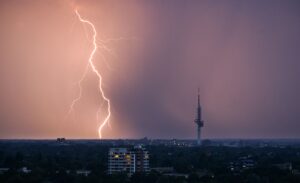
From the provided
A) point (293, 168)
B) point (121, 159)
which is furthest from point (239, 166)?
point (121, 159)

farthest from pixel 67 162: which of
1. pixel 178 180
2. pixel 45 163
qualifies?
pixel 178 180

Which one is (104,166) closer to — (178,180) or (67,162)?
(67,162)

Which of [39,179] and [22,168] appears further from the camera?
[22,168]

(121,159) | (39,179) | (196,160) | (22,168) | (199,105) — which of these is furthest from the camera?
(199,105)

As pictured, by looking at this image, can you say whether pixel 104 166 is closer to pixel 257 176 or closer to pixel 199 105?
pixel 257 176

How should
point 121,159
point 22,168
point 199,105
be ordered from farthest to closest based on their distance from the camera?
point 199,105 → point 121,159 → point 22,168

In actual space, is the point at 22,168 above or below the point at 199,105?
below
